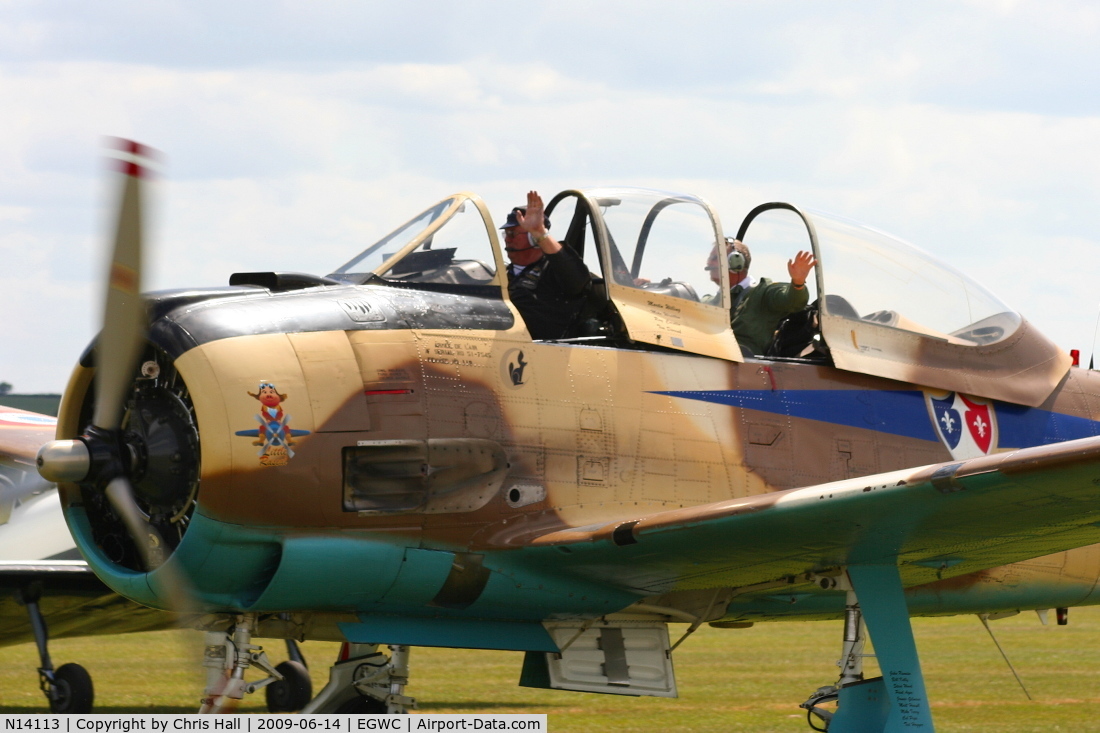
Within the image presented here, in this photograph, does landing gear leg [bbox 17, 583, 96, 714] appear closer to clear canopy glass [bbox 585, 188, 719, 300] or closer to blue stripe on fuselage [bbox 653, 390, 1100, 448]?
clear canopy glass [bbox 585, 188, 719, 300]

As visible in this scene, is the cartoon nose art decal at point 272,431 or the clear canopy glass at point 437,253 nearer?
the cartoon nose art decal at point 272,431

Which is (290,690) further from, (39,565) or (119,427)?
(119,427)

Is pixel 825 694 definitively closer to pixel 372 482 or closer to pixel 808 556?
pixel 808 556

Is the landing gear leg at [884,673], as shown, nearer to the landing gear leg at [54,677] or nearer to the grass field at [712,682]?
the grass field at [712,682]

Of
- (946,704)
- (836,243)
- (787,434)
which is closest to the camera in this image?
(787,434)

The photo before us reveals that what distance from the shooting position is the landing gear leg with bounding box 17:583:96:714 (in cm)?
1092

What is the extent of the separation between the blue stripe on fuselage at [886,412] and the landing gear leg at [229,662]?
269 cm

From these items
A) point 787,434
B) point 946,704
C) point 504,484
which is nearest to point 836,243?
point 787,434

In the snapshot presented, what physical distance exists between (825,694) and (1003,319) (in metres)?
3.08

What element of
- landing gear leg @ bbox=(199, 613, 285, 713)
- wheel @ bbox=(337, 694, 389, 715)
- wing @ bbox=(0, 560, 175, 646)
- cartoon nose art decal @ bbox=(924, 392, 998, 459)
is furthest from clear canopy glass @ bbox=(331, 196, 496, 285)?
wing @ bbox=(0, 560, 175, 646)

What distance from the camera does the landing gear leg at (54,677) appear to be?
430 inches

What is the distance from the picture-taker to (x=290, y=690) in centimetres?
1262

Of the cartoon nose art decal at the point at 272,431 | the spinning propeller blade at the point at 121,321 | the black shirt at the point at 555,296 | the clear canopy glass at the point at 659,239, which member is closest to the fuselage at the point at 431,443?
the cartoon nose art decal at the point at 272,431

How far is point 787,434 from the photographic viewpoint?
28.8ft
